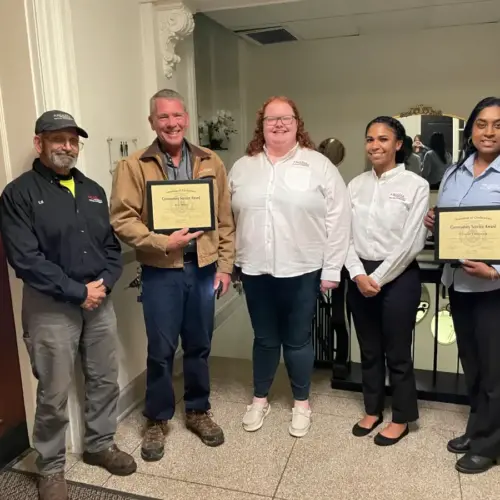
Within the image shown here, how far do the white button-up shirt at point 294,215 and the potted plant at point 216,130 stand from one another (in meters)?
1.89

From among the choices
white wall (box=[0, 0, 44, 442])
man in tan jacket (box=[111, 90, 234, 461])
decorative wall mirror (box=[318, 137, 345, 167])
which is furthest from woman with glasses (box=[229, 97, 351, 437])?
decorative wall mirror (box=[318, 137, 345, 167])

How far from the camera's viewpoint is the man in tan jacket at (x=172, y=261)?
1.99 meters

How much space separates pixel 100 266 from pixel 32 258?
0.85ft

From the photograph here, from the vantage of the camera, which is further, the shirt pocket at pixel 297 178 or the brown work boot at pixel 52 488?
the shirt pocket at pixel 297 178

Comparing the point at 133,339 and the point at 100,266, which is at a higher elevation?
the point at 100,266

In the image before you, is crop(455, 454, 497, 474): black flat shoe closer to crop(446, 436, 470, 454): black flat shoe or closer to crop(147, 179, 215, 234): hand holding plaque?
crop(446, 436, 470, 454): black flat shoe

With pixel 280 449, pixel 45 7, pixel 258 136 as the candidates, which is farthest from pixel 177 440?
pixel 45 7

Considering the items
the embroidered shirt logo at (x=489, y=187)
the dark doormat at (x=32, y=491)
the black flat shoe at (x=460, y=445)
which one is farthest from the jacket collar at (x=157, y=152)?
the black flat shoe at (x=460, y=445)

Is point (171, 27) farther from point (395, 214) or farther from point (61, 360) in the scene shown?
point (61, 360)

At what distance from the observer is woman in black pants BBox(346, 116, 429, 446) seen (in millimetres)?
2012

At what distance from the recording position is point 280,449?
2.22m

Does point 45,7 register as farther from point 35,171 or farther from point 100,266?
point 100,266

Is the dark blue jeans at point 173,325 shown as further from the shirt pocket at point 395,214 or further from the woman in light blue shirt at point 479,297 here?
the woman in light blue shirt at point 479,297

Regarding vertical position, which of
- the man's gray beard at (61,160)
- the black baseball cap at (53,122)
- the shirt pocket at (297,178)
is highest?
the black baseball cap at (53,122)
